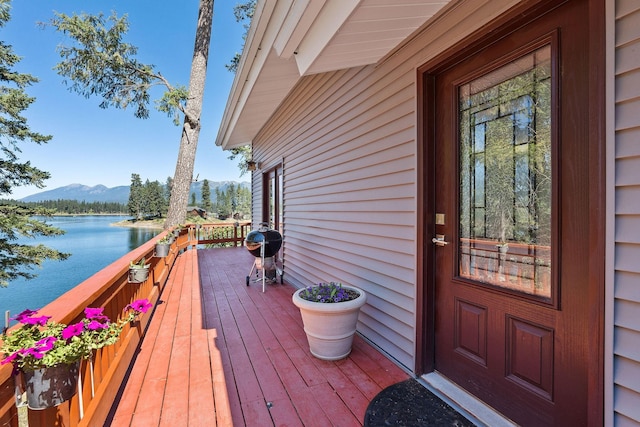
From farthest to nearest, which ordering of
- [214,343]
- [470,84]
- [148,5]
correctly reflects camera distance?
[148,5] < [214,343] < [470,84]

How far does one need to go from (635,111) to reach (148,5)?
16187 mm

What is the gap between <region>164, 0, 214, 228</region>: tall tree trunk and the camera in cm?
795

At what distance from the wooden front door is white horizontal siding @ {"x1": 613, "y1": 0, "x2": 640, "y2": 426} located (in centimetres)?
11

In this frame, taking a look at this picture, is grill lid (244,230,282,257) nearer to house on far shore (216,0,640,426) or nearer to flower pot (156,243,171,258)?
flower pot (156,243,171,258)

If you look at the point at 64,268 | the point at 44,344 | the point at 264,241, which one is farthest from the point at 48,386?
the point at 64,268

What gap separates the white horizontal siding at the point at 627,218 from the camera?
43.7 inches

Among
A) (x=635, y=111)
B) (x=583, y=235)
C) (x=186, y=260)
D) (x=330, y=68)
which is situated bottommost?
(x=186, y=260)

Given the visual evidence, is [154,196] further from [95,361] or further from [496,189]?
[496,189]

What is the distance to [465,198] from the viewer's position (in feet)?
6.33

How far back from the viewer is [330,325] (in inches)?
92.4

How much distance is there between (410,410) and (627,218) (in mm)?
1467

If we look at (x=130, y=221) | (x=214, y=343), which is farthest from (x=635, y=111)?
(x=130, y=221)

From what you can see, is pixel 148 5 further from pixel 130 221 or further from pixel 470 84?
pixel 470 84

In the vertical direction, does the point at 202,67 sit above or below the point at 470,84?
above
